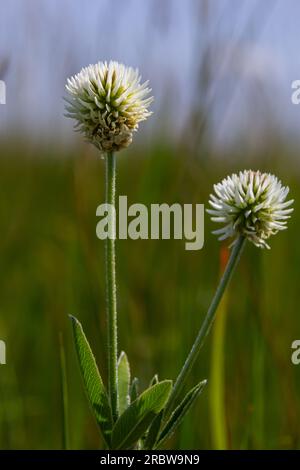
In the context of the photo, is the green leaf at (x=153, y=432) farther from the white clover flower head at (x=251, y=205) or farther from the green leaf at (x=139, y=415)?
the white clover flower head at (x=251, y=205)

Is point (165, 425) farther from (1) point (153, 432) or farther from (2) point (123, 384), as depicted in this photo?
(2) point (123, 384)

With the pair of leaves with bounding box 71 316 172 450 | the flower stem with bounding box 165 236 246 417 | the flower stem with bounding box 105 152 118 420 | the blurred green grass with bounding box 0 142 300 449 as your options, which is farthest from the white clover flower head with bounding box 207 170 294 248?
the blurred green grass with bounding box 0 142 300 449

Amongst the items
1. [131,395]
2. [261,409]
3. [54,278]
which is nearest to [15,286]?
[54,278]

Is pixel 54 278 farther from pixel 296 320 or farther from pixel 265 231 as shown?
pixel 265 231

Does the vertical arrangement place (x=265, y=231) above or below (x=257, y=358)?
above

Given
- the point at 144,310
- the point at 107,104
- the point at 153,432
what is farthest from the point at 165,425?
the point at 144,310
